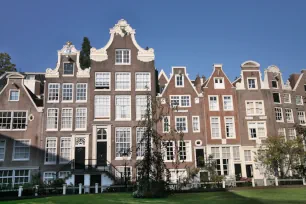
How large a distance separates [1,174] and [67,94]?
1130cm

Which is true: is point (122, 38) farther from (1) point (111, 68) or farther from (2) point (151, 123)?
(2) point (151, 123)

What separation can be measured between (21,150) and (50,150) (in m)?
3.25

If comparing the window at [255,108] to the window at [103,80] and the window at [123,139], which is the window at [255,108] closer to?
the window at [123,139]

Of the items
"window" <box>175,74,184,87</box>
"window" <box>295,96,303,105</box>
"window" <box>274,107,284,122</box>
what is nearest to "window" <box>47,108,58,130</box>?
"window" <box>175,74,184,87</box>

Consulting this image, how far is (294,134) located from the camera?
135 feet

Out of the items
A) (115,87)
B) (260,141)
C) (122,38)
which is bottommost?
(260,141)

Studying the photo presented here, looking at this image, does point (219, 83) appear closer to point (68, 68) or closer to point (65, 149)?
point (68, 68)

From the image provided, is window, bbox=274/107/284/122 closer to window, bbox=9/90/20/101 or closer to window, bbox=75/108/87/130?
window, bbox=75/108/87/130

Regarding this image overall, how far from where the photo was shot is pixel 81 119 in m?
37.5

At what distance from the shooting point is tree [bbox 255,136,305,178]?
36291 millimetres

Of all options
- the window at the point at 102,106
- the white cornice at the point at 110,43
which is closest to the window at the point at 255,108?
the white cornice at the point at 110,43

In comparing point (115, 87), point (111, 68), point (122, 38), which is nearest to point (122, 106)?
point (115, 87)

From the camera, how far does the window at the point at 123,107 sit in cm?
3775

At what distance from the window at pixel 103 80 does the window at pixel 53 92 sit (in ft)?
15.5
